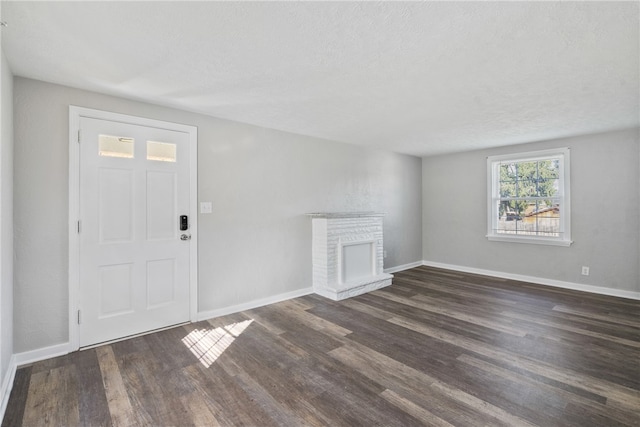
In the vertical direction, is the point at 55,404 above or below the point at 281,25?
Result: below

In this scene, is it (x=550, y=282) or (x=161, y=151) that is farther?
(x=550, y=282)

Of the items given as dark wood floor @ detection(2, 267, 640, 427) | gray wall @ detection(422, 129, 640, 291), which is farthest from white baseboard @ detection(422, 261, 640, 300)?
dark wood floor @ detection(2, 267, 640, 427)

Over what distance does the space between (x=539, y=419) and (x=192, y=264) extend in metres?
3.16

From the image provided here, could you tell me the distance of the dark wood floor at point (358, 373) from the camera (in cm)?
184

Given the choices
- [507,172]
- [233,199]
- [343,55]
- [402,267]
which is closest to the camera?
[343,55]

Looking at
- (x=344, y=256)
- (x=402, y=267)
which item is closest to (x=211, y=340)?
(x=344, y=256)

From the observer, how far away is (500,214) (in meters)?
5.39

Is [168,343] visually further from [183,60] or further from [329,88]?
[329,88]

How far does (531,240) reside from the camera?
4.94 metres

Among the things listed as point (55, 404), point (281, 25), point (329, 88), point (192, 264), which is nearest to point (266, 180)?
point (192, 264)

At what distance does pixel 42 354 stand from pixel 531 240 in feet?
20.7

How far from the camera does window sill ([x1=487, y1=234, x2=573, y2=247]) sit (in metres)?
4.64

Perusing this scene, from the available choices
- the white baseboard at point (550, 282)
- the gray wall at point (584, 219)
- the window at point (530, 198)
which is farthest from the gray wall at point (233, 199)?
the window at point (530, 198)

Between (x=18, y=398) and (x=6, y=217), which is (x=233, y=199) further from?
(x=18, y=398)
